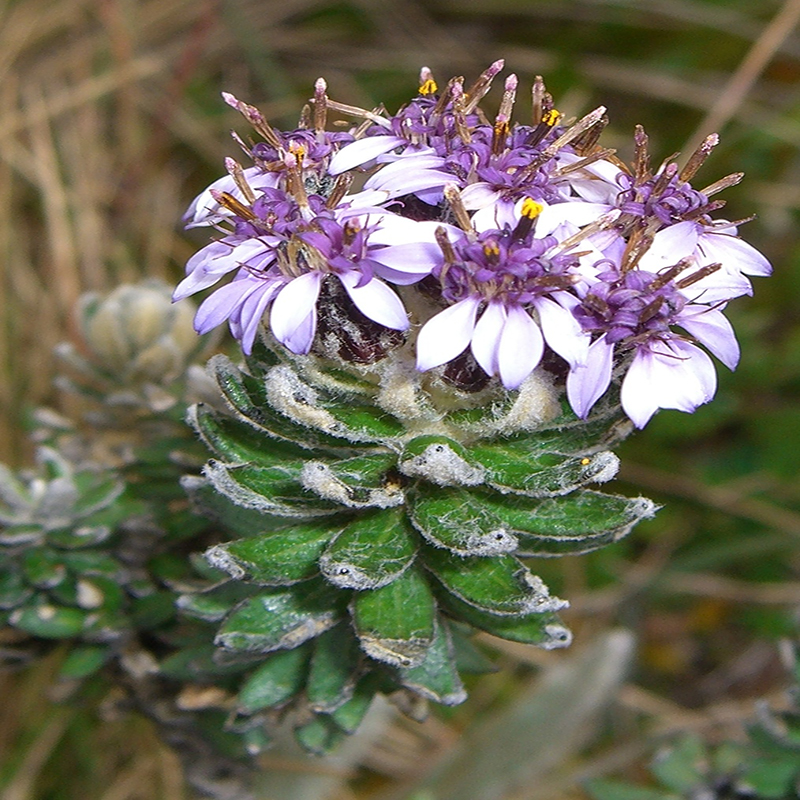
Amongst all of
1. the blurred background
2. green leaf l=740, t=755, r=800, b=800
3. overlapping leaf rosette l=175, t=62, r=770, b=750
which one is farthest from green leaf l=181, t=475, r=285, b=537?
green leaf l=740, t=755, r=800, b=800

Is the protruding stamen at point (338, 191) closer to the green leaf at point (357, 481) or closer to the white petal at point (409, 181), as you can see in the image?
the white petal at point (409, 181)

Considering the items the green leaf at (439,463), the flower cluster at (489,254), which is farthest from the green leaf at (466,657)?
the flower cluster at (489,254)

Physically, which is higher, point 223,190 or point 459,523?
point 223,190

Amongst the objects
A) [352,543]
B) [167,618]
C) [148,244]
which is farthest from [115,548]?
[148,244]

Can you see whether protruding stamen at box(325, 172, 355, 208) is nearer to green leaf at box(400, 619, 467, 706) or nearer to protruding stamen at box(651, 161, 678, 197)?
protruding stamen at box(651, 161, 678, 197)

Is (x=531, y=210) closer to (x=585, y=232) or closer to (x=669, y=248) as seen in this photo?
(x=585, y=232)

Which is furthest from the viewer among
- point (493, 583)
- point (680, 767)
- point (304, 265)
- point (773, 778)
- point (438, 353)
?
point (680, 767)

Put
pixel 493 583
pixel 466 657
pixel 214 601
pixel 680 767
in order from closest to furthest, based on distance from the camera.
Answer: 1. pixel 493 583
2. pixel 214 601
3. pixel 466 657
4. pixel 680 767

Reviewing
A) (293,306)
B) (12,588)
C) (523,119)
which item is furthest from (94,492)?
(523,119)
